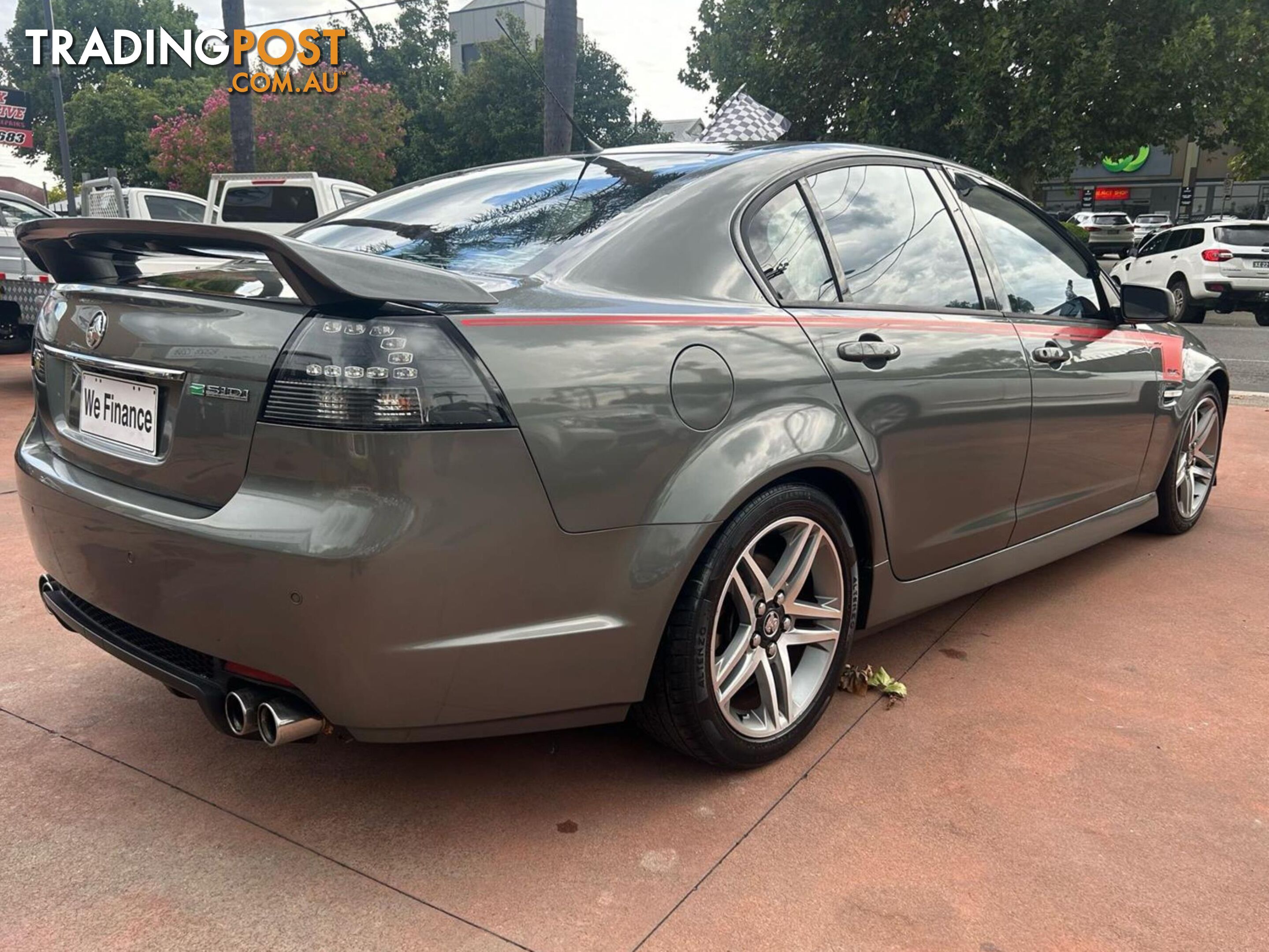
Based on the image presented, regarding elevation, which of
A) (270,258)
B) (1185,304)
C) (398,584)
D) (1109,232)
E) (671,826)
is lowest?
(1185,304)

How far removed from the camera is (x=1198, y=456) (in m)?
4.55

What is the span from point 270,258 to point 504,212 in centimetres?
79

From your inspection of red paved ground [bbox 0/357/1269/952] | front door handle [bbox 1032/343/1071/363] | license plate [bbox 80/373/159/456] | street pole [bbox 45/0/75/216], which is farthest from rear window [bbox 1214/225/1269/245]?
street pole [bbox 45/0/75/216]

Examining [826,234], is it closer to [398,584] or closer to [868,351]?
[868,351]

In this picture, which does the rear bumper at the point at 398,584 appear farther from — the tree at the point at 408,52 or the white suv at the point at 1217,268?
the tree at the point at 408,52

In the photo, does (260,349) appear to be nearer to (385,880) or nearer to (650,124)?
(385,880)

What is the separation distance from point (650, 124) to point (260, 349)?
1609 inches

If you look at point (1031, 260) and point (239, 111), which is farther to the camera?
point (239, 111)

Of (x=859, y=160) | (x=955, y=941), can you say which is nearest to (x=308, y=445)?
(x=955, y=941)

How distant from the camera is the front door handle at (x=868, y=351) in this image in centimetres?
255

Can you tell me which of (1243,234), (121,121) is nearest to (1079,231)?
(1243,234)

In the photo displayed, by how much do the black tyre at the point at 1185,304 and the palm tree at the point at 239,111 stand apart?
45.5 feet

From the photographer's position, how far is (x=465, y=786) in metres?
2.43

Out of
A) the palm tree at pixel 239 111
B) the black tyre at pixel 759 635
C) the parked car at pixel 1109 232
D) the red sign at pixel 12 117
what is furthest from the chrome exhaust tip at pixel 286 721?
the red sign at pixel 12 117
